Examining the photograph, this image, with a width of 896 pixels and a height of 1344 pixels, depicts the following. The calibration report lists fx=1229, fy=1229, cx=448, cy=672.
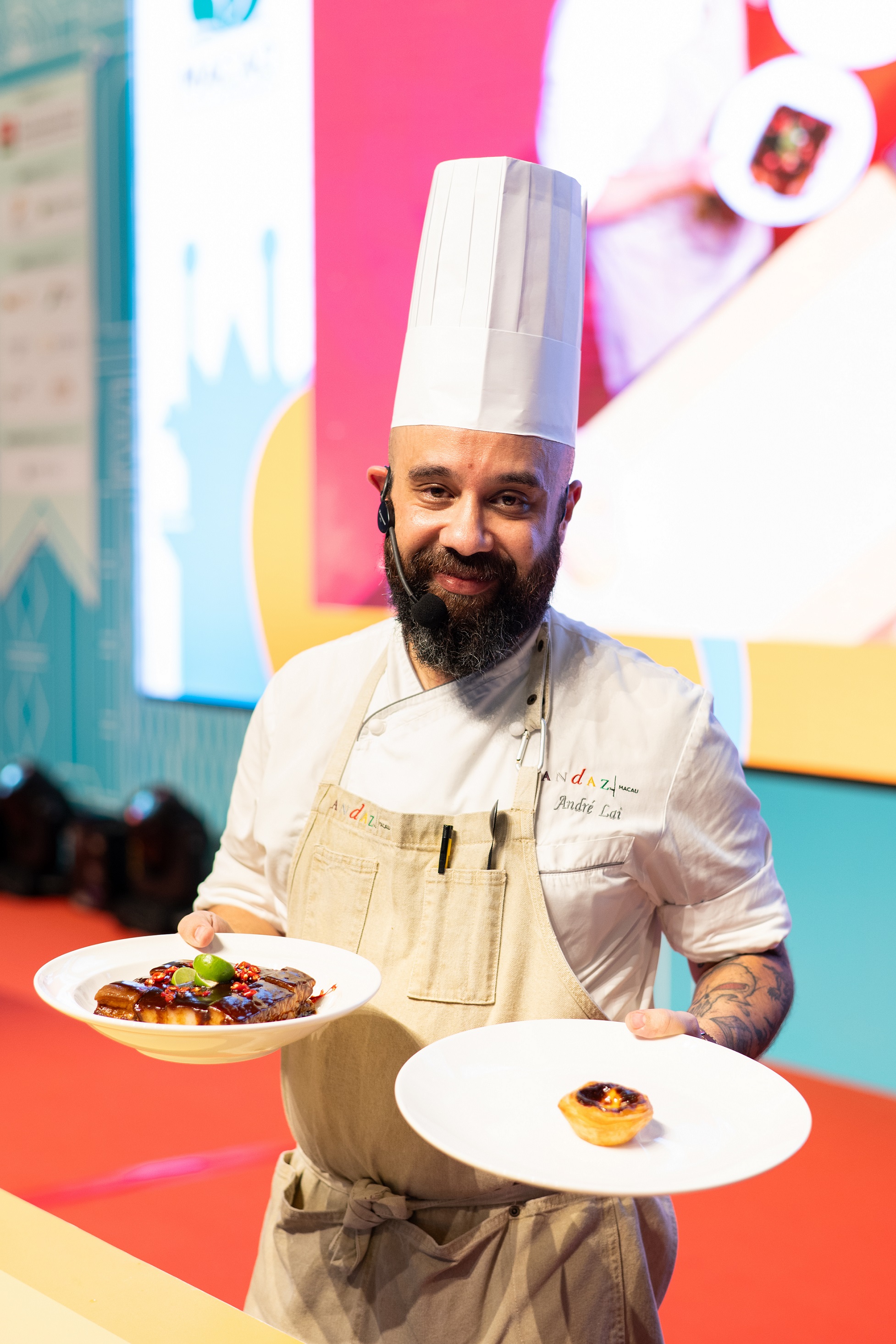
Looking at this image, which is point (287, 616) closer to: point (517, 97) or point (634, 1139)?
point (517, 97)

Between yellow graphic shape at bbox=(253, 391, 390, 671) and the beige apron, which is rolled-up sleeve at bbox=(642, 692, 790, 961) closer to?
the beige apron

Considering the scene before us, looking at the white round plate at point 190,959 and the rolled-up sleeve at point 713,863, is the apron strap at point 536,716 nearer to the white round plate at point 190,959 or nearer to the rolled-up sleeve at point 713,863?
the rolled-up sleeve at point 713,863

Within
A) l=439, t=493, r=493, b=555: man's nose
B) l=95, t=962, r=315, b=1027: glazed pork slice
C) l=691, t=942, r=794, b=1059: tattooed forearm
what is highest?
l=439, t=493, r=493, b=555: man's nose

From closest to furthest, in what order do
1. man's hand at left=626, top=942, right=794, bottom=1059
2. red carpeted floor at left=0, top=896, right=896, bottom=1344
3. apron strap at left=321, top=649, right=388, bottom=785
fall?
man's hand at left=626, top=942, right=794, bottom=1059 → apron strap at left=321, top=649, right=388, bottom=785 → red carpeted floor at left=0, top=896, right=896, bottom=1344

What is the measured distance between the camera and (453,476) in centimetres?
132

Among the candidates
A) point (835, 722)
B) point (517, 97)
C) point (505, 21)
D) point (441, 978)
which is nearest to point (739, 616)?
→ point (835, 722)

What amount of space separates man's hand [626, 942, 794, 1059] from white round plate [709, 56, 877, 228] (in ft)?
6.65

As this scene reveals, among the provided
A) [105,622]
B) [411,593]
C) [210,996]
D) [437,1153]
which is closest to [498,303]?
[411,593]

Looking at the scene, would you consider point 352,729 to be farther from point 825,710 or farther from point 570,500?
point 825,710

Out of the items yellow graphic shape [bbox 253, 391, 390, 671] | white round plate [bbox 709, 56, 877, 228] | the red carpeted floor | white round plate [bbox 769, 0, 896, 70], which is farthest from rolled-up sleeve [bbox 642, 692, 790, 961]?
yellow graphic shape [bbox 253, 391, 390, 671]

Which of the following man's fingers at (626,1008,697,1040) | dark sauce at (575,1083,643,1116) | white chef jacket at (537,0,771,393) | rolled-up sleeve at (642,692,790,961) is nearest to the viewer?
dark sauce at (575,1083,643,1116)

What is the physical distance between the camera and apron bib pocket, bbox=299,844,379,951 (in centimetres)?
136

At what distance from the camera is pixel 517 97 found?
3244mm

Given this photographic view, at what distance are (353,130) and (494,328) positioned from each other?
2552 mm
